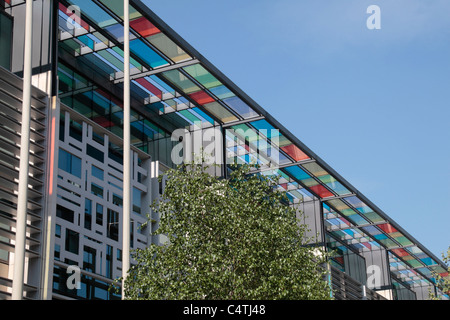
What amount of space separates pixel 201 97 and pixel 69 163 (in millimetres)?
9640

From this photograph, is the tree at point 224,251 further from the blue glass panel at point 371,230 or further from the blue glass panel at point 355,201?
the blue glass panel at point 371,230

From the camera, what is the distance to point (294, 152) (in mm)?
43812

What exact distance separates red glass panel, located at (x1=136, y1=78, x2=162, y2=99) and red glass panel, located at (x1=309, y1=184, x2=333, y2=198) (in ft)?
52.3

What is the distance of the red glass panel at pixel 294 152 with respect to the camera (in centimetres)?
4309

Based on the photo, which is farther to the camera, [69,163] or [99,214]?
[99,214]

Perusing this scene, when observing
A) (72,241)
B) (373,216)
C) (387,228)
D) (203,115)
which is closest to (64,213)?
(72,241)

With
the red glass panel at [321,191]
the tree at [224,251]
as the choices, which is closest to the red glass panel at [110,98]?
the tree at [224,251]

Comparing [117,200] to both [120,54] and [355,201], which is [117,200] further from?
[355,201]

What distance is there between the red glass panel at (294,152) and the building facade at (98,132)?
0.41 feet

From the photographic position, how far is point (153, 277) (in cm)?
2238

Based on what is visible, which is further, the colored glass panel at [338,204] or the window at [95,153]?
the colored glass panel at [338,204]
